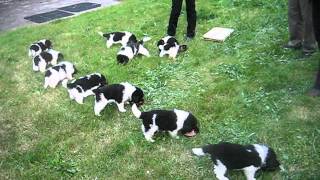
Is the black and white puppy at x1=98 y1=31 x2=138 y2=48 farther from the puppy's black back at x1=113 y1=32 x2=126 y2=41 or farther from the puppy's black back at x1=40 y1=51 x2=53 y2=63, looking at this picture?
the puppy's black back at x1=40 y1=51 x2=53 y2=63

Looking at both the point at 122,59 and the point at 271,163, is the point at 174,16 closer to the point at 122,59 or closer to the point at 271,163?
the point at 122,59

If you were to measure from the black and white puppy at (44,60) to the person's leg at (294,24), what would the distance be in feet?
13.7

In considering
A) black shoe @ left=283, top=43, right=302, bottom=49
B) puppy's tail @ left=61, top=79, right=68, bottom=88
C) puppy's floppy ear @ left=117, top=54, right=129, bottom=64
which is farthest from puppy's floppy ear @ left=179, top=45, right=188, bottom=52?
puppy's tail @ left=61, top=79, right=68, bottom=88

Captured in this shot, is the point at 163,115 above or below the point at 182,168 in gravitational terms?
above

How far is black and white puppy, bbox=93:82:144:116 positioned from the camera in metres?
6.33

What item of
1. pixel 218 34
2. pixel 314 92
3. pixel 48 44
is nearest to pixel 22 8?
pixel 48 44

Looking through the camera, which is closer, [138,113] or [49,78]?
[138,113]

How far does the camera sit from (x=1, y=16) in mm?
12062

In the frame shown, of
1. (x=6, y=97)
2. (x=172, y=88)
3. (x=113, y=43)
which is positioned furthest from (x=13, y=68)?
(x=172, y=88)

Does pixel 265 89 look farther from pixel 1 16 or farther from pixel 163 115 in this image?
pixel 1 16

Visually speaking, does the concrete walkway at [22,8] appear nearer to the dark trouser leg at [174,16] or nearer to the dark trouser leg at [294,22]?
the dark trouser leg at [174,16]

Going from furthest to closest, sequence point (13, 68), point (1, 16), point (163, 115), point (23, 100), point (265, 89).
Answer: point (1, 16) < point (13, 68) < point (23, 100) < point (265, 89) < point (163, 115)

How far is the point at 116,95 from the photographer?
6344 mm

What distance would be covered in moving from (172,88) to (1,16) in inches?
273
